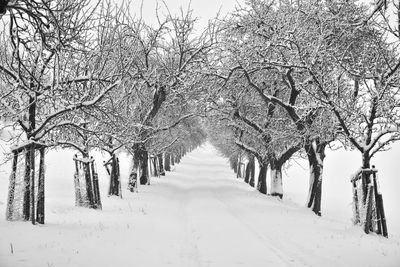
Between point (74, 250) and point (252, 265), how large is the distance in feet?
12.8

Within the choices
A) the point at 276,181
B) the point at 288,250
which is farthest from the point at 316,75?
the point at 276,181

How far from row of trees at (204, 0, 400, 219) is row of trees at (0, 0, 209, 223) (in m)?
3.01

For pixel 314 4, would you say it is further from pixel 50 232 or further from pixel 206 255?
pixel 50 232

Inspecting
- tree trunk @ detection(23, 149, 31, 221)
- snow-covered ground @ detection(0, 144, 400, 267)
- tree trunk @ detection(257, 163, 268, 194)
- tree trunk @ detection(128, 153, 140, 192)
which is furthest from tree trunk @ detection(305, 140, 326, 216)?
tree trunk @ detection(23, 149, 31, 221)

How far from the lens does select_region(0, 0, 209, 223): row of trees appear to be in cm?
1055

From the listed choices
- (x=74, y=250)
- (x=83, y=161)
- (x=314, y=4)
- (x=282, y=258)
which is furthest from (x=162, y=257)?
(x=314, y=4)

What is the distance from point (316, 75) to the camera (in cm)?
1383

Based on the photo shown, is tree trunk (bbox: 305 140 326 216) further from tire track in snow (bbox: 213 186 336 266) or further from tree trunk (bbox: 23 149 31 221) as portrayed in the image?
tree trunk (bbox: 23 149 31 221)

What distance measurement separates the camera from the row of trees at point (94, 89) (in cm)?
1055

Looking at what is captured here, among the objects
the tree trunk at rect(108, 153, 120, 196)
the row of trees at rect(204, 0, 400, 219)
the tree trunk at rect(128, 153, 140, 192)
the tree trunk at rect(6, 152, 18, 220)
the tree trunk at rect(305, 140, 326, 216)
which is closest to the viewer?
the tree trunk at rect(6, 152, 18, 220)

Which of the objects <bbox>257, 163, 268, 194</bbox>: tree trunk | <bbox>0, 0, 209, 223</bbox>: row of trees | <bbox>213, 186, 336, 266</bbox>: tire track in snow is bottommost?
<bbox>213, 186, 336, 266</bbox>: tire track in snow

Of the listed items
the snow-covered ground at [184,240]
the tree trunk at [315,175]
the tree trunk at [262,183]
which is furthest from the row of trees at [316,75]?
the snow-covered ground at [184,240]

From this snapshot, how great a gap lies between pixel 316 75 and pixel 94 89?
815cm

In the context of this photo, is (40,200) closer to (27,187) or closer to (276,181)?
(27,187)
